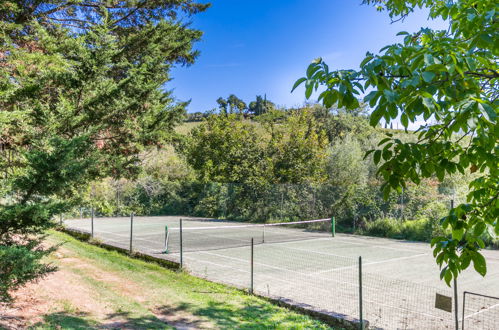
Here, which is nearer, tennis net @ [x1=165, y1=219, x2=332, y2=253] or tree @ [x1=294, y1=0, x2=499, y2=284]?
tree @ [x1=294, y1=0, x2=499, y2=284]

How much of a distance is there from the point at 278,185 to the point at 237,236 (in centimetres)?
702

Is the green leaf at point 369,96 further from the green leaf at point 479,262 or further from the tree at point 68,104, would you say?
the tree at point 68,104

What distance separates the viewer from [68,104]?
24.1 ft

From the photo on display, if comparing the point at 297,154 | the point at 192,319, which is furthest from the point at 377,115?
the point at 297,154

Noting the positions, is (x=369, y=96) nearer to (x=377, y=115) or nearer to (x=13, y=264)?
(x=377, y=115)

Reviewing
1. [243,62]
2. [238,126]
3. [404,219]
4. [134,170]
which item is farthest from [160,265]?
[243,62]

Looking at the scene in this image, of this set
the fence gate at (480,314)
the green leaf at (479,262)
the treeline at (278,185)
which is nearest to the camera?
the green leaf at (479,262)

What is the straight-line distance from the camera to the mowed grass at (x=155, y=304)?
612 cm

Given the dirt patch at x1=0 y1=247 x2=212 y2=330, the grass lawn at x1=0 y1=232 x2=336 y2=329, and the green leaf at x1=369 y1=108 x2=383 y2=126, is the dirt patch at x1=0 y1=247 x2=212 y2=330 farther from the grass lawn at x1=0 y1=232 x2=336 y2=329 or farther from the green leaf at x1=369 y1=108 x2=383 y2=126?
the green leaf at x1=369 y1=108 x2=383 y2=126

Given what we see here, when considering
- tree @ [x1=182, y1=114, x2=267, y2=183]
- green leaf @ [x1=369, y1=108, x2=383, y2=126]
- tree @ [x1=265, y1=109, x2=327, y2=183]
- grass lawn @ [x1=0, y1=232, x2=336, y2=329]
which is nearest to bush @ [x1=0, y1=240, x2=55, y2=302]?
grass lawn @ [x1=0, y1=232, x2=336, y2=329]

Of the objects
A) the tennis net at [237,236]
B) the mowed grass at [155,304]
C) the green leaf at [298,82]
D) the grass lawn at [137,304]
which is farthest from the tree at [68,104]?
the tennis net at [237,236]

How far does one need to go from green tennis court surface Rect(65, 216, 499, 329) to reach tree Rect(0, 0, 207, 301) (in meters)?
4.04

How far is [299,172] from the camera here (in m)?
26.0

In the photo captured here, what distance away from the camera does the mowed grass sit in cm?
612
